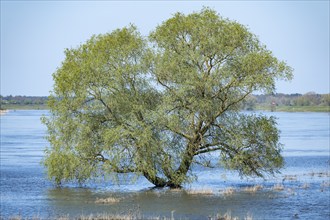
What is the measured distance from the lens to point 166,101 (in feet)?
122

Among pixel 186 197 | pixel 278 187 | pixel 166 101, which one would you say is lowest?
pixel 186 197

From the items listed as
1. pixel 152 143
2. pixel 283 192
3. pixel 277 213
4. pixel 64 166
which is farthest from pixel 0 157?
pixel 277 213

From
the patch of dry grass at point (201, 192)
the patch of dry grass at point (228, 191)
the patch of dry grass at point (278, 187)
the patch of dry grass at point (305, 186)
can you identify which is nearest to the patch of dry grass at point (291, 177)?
the patch of dry grass at point (305, 186)

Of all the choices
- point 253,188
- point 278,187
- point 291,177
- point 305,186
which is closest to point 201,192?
point 253,188

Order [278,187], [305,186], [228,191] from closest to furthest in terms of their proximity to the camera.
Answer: [228,191] < [278,187] < [305,186]

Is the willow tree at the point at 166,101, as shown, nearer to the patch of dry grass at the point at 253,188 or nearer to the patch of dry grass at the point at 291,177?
the patch of dry grass at the point at 253,188

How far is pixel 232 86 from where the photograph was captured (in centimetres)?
A: 3762

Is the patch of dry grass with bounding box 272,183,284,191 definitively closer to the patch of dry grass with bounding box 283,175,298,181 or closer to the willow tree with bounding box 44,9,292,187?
the willow tree with bounding box 44,9,292,187

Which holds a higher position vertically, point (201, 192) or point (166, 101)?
point (166, 101)

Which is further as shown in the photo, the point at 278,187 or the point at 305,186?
the point at 305,186

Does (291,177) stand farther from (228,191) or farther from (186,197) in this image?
(186,197)

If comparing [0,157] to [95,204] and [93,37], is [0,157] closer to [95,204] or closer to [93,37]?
[93,37]

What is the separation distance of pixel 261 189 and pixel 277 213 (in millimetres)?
8612

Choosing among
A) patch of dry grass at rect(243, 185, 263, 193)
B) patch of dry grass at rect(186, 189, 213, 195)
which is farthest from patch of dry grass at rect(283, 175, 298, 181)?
patch of dry grass at rect(186, 189, 213, 195)
